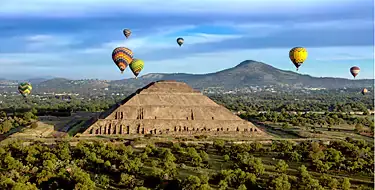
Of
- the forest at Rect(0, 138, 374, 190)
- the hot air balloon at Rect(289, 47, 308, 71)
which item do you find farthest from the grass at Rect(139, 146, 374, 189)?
the hot air balloon at Rect(289, 47, 308, 71)

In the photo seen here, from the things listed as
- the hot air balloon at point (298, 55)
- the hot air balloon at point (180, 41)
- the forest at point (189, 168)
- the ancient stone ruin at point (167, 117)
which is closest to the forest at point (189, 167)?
the forest at point (189, 168)

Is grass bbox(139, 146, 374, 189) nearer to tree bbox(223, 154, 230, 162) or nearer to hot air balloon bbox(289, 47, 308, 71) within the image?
tree bbox(223, 154, 230, 162)

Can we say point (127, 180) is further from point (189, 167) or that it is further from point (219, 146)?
point (219, 146)

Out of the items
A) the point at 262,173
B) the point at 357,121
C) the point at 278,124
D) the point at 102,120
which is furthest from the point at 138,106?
the point at 357,121

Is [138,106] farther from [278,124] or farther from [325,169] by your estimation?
[325,169]

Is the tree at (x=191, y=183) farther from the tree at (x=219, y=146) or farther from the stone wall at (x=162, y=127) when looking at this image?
the stone wall at (x=162, y=127)

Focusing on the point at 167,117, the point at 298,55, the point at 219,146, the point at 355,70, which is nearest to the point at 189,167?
the point at 219,146
